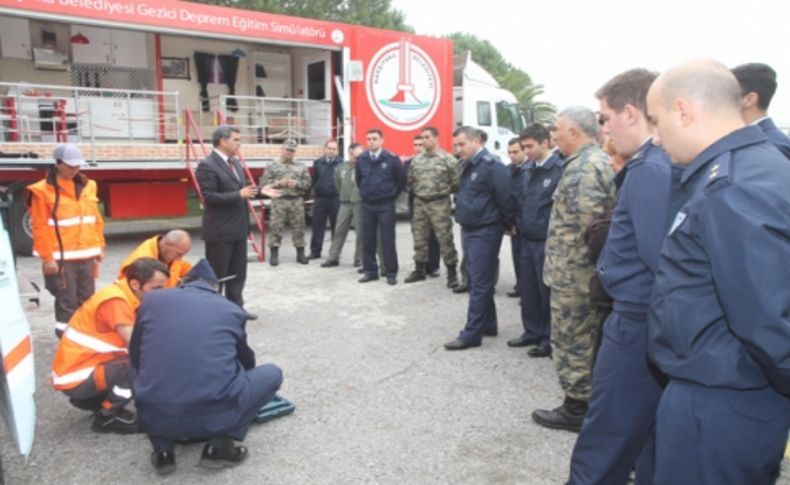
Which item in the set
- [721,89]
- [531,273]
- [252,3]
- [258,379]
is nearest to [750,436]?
[721,89]

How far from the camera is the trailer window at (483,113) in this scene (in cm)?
1294

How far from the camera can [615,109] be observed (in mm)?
2539

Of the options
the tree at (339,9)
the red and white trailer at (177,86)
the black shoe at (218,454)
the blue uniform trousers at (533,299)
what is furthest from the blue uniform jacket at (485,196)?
the tree at (339,9)

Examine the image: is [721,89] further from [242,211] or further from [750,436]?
[242,211]

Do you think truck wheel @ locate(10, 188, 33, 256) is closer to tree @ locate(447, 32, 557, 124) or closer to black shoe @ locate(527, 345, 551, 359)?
black shoe @ locate(527, 345, 551, 359)

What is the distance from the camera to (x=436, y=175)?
22.6ft

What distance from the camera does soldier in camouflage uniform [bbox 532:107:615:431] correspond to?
3318 millimetres

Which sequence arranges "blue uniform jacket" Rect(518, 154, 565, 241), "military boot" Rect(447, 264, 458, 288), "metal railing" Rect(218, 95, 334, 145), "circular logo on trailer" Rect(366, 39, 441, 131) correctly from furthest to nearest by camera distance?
"metal railing" Rect(218, 95, 334, 145)
"circular logo on trailer" Rect(366, 39, 441, 131)
"military boot" Rect(447, 264, 458, 288)
"blue uniform jacket" Rect(518, 154, 565, 241)

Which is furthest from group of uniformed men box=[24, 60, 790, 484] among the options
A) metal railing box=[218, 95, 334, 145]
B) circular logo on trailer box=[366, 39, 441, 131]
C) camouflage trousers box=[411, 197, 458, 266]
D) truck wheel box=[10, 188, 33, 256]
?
metal railing box=[218, 95, 334, 145]

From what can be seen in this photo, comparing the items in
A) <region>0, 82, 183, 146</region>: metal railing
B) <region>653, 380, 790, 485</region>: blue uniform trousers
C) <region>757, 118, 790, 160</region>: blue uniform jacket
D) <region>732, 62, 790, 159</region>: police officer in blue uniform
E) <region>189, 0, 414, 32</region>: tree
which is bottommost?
<region>653, 380, 790, 485</region>: blue uniform trousers

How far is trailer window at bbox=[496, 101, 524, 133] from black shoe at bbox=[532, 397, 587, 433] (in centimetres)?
1035

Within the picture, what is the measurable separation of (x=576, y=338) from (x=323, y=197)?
619cm

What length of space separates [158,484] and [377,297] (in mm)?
3866

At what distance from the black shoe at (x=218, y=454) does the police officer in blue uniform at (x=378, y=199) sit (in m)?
4.29
